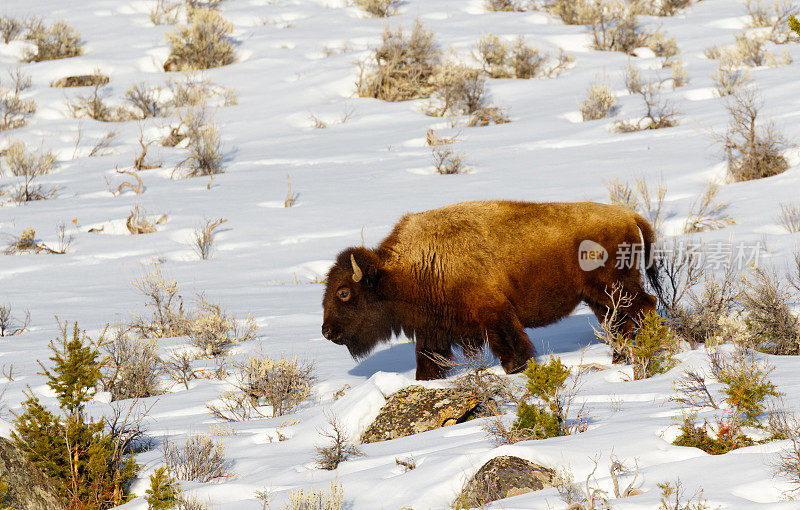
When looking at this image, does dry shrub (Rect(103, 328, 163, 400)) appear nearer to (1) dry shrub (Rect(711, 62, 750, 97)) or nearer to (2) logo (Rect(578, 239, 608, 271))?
(2) logo (Rect(578, 239, 608, 271))

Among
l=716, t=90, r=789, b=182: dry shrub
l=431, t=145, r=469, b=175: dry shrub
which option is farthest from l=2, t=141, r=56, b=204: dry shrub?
l=716, t=90, r=789, b=182: dry shrub

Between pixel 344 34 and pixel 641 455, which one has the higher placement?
pixel 344 34

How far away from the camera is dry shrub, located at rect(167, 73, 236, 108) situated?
18.1m

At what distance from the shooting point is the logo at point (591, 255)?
22.1ft

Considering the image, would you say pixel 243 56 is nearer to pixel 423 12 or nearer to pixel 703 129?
pixel 423 12

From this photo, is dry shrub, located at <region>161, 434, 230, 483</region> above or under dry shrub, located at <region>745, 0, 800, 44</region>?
under

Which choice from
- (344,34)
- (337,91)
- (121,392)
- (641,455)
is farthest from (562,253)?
(344,34)

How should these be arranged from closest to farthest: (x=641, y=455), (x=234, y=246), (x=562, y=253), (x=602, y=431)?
1. (x=641, y=455)
2. (x=602, y=431)
3. (x=562, y=253)
4. (x=234, y=246)

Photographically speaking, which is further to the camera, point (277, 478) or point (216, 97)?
point (216, 97)

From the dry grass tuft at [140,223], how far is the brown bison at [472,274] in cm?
659

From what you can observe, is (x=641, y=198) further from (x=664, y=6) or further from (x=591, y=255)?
(x=664, y=6)

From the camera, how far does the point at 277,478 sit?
444 centimetres

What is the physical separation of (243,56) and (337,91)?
155 inches

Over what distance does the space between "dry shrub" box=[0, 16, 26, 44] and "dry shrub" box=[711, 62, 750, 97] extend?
18225 millimetres
